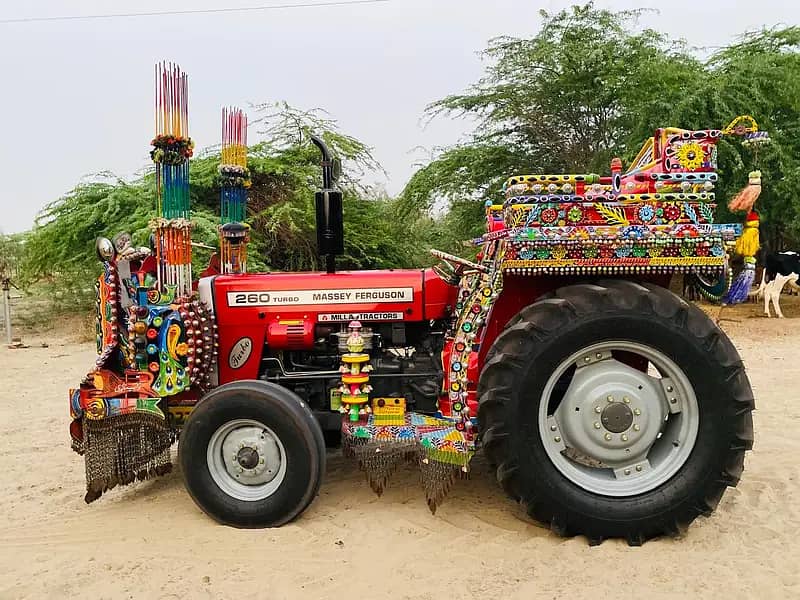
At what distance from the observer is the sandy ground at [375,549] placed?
3.14 meters

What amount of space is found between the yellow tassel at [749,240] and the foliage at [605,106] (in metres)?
9.07

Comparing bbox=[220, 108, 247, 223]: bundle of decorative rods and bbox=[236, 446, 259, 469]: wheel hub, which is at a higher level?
bbox=[220, 108, 247, 223]: bundle of decorative rods

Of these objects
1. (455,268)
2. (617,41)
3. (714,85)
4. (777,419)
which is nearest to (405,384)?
(455,268)

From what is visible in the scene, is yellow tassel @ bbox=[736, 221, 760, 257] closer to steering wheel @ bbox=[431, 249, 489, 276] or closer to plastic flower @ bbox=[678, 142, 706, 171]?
plastic flower @ bbox=[678, 142, 706, 171]

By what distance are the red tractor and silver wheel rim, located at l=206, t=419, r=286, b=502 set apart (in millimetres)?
11

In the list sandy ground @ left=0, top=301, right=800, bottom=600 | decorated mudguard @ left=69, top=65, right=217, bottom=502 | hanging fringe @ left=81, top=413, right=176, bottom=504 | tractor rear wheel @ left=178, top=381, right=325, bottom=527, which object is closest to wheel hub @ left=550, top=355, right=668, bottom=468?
sandy ground @ left=0, top=301, right=800, bottom=600

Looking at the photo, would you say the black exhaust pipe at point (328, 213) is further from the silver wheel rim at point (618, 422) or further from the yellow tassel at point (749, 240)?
the yellow tassel at point (749, 240)

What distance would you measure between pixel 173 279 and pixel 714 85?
11327mm

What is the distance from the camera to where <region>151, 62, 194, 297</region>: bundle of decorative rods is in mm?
4137

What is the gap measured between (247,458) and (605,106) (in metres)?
13.0

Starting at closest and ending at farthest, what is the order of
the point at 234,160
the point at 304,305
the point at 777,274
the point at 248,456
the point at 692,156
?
the point at 692,156
the point at 248,456
the point at 304,305
the point at 234,160
the point at 777,274

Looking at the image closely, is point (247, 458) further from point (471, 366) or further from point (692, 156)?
point (692, 156)

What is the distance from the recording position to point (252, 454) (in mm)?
3795

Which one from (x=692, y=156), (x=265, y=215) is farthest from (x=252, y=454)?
(x=265, y=215)
